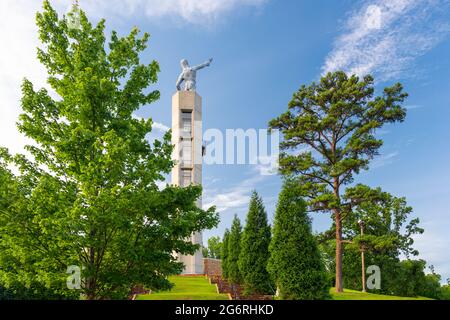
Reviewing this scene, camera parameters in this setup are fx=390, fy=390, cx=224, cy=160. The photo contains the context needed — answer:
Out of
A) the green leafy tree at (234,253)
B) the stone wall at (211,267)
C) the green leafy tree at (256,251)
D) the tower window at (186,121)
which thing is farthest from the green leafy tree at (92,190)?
the stone wall at (211,267)

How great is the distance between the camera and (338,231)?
2766 cm

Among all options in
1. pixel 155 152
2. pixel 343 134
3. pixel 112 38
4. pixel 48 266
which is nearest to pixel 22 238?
pixel 48 266

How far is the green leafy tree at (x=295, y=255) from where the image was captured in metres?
16.7

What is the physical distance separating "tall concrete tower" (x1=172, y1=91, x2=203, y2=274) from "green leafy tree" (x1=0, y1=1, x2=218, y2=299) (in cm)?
2672

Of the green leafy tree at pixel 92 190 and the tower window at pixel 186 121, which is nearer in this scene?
the green leafy tree at pixel 92 190

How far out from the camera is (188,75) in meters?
42.2

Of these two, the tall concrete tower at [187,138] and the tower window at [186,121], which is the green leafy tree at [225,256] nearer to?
the tall concrete tower at [187,138]

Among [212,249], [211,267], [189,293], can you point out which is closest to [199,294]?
[189,293]

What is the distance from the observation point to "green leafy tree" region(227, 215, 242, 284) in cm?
3064

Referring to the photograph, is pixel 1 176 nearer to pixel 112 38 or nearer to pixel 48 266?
pixel 48 266

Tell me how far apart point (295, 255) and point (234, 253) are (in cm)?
1585

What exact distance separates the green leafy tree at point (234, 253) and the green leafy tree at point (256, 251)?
13.2ft

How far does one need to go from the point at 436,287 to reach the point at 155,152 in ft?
135
